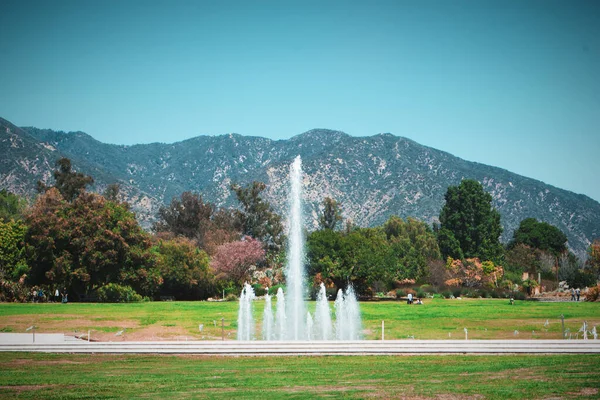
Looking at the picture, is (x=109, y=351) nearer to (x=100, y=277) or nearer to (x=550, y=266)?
(x=100, y=277)


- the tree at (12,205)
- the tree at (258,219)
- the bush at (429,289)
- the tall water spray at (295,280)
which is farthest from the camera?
the tree at (258,219)

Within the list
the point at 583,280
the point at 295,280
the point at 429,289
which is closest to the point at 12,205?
the point at 429,289

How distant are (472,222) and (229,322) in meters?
77.1

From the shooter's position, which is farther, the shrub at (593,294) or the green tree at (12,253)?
the shrub at (593,294)

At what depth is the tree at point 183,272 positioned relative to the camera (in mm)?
76287

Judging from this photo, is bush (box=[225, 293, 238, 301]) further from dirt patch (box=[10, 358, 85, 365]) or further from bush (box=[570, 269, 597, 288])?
dirt patch (box=[10, 358, 85, 365])

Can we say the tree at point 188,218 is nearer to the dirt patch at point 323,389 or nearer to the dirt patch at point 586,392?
the dirt patch at point 323,389

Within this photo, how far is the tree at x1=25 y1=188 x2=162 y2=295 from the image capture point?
65.4m

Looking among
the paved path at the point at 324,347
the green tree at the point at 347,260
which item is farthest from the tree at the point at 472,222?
the paved path at the point at 324,347

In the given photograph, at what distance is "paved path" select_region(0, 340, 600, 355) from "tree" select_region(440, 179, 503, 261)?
264 ft

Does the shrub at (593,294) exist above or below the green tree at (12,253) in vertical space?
below

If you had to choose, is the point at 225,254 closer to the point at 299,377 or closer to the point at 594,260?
the point at 594,260

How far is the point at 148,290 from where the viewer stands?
72438 mm

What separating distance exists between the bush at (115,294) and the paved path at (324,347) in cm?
3513
